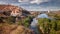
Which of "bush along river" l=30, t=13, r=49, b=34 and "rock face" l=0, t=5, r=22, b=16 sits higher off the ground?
Result: "rock face" l=0, t=5, r=22, b=16

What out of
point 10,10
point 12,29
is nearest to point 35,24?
point 12,29

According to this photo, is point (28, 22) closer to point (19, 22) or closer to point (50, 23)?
point (19, 22)

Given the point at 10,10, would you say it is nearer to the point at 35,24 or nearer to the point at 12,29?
the point at 12,29

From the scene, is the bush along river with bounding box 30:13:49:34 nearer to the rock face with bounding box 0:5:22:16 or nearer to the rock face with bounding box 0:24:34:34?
the rock face with bounding box 0:24:34:34

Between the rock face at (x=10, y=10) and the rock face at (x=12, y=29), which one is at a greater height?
the rock face at (x=10, y=10)

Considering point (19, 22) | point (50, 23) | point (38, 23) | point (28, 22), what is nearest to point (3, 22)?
point (19, 22)

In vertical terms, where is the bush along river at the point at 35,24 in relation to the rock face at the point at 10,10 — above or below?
below

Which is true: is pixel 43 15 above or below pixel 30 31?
above

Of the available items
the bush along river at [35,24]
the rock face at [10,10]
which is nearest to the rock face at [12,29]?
the bush along river at [35,24]

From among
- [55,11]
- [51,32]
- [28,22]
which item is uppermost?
[55,11]

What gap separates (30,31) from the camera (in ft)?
9.62

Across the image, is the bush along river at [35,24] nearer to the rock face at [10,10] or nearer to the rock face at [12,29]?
the rock face at [12,29]

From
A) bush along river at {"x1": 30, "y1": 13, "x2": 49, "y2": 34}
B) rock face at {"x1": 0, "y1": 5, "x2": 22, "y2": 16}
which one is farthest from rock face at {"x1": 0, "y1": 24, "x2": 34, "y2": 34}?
rock face at {"x1": 0, "y1": 5, "x2": 22, "y2": 16}

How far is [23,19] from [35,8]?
343 mm
